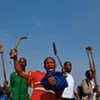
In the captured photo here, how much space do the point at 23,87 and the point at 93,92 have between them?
2.51 metres

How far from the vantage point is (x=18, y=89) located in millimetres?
11570

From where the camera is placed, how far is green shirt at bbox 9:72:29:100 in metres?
11.4

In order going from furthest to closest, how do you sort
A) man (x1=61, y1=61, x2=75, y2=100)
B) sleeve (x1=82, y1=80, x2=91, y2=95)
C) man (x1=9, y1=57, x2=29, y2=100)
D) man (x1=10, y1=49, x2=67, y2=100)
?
sleeve (x1=82, y1=80, x2=91, y2=95) < man (x1=9, y1=57, x2=29, y2=100) < man (x1=61, y1=61, x2=75, y2=100) < man (x1=10, y1=49, x2=67, y2=100)

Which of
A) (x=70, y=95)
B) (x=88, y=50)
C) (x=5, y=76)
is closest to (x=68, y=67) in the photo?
(x=70, y=95)

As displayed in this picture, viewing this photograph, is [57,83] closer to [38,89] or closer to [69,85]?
[38,89]

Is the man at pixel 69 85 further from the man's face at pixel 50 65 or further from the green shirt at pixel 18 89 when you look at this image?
the man's face at pixel 50 65

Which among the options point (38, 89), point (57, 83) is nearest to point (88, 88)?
point (38, 89)

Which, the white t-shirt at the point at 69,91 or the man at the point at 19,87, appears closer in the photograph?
the white t-shirt at the point at 69,91

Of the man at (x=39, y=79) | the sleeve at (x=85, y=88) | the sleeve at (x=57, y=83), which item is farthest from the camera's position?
the sleeve at (x=85, y=88)

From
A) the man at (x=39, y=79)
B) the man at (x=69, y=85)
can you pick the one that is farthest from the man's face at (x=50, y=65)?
the man at (x=69, y=85)

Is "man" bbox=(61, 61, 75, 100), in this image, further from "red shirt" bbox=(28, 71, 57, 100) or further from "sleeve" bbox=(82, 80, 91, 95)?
"red shirt" bbox=(28, 71, 57, 100)

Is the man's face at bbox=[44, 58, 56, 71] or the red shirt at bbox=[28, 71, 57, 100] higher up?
the man's face at bbox=[44, 58, 56, 71]

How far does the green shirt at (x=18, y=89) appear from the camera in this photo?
37.5 ft

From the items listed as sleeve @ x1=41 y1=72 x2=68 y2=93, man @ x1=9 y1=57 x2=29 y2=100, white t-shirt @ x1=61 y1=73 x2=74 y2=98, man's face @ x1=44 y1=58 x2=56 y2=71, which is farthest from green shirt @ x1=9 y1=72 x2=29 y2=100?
sleeve @ x1=41 y1=72 x2=68 y2=93
